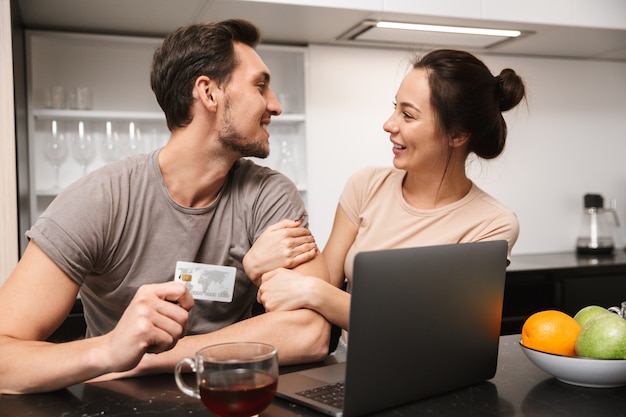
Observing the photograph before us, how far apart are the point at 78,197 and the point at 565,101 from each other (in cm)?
293

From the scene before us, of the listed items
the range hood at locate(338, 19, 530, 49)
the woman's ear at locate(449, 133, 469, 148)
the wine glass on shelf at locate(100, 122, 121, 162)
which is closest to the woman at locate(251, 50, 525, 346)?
the woman's ear at locate(449, 133, 469, 148)

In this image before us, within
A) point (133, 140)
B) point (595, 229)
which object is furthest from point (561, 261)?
point (133, 140)

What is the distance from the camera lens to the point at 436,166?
6.45 ft

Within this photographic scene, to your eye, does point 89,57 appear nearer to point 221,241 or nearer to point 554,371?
point 221,241

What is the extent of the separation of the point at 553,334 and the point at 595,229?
2.69 metres

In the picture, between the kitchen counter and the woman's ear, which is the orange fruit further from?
the kitchen counter

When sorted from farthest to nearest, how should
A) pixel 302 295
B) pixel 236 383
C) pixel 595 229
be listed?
pixel 595 229, pixel 302 295, pixel 236 383

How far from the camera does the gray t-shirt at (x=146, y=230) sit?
1.36 meters

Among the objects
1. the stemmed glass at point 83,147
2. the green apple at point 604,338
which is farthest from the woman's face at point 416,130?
the stemmed glass at point 83,147

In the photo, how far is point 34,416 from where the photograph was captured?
0.95 metres

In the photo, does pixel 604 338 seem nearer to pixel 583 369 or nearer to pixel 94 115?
pixel 583 369

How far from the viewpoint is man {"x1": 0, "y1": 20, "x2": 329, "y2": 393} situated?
1.27 metres

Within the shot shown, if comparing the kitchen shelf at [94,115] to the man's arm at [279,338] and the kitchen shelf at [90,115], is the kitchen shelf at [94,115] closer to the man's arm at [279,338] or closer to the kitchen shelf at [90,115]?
the kitchen shelf at [90,115]

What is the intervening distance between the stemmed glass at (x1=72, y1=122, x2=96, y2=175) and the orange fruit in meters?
2.13
